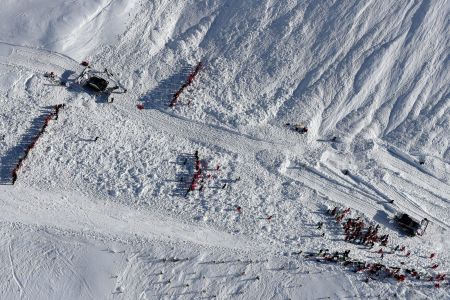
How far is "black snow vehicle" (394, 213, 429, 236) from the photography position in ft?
86.1

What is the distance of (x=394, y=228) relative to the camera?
26562mm

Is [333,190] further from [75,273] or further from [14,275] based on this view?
[14,275]

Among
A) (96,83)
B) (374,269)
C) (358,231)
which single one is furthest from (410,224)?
(96,83)

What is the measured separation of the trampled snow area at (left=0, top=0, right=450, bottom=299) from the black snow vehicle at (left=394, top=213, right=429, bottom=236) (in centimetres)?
45

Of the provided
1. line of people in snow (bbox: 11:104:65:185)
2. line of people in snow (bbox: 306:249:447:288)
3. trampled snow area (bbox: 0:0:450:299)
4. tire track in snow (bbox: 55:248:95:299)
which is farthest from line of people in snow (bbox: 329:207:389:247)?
line of people in snow (bbox: 11:104:65:185)

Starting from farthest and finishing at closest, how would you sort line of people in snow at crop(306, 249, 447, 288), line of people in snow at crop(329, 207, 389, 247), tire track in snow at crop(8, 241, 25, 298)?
line of people in snow at crop(329, 207, 389, 247) < line of people in snow at crop(306, 249, 447, 288) < tire track in snow at crop(8, 241, 25, 298)

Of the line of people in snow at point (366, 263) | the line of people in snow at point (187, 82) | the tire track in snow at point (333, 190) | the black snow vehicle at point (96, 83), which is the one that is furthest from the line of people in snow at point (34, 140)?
the line of people in snow at point (366, 263)

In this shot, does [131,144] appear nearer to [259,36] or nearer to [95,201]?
[95,201]

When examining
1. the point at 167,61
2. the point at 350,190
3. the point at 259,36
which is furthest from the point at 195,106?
the point at 350,190

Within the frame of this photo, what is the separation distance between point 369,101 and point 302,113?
4.08 metres

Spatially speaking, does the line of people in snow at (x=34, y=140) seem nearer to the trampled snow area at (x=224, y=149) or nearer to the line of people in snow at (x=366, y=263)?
the trampled snow area at (x=224, y=149)

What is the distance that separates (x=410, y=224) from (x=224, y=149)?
37.4ft

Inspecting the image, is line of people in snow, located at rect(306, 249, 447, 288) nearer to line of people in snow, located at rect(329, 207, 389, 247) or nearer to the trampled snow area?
the trampled snow area

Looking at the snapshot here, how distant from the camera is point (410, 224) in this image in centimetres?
2625
